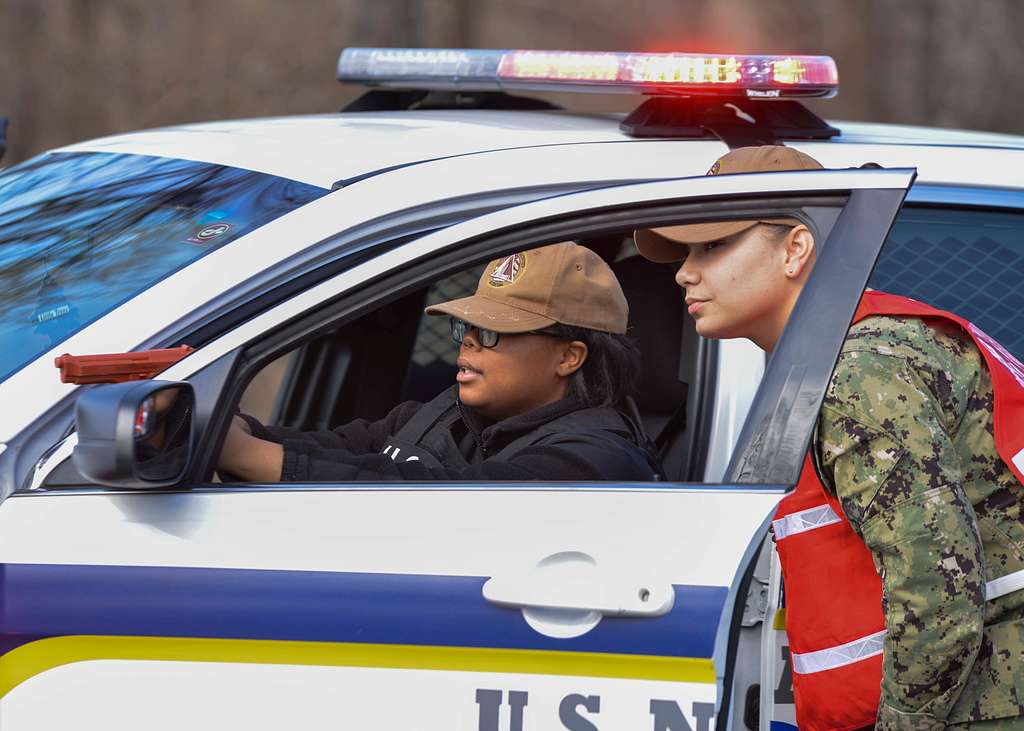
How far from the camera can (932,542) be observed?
1444mm

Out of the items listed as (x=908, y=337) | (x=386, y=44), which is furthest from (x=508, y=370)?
(x=386, y=44)

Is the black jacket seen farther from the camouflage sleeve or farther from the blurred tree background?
the blurred tree background

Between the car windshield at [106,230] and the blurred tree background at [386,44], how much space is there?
204 inches

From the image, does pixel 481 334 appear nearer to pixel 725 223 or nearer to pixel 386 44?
pixel 725 223

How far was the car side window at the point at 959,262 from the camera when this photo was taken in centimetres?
217

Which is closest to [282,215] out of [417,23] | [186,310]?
[186,310]

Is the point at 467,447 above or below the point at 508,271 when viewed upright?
below

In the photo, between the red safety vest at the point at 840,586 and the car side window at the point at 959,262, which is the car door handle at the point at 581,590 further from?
the car side window at the point at 959,262

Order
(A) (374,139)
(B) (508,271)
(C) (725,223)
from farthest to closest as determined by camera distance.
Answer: (A) (374,139) → (B) (508,271) → (C) (725,223)

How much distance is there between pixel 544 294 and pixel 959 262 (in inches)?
26.9

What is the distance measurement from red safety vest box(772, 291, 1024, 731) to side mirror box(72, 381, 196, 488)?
2.41 ft

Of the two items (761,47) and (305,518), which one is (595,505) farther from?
(761,47)

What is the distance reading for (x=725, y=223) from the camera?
1706 millimetres

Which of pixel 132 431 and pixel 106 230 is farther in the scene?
pixel 106 230
